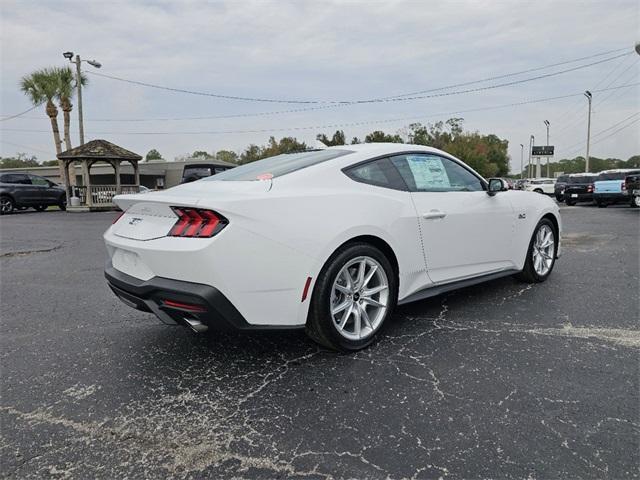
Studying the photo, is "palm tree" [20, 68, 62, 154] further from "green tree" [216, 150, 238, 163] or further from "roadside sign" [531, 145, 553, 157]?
"roadside sign" [531, 145, 553, 157]

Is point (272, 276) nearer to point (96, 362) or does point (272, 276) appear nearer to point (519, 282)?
point (96, 362)

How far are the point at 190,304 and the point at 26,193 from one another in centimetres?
2093

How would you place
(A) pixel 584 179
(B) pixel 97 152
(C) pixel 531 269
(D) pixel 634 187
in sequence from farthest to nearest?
1. (A) pixel 584 179
2. (B) pixel 97 152
3. (D) pixel 634 187
4. (C) pixel 531 269

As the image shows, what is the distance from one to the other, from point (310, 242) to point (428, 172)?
1566 millimetres

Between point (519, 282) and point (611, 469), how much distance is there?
335cm

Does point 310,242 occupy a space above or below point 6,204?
below

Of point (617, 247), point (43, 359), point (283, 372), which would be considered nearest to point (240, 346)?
point (283, 372)

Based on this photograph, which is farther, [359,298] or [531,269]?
[531,269]

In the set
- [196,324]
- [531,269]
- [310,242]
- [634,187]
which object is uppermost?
[634,187]

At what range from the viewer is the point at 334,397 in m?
2.63

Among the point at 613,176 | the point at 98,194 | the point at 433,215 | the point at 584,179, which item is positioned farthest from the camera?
the point at 584,179

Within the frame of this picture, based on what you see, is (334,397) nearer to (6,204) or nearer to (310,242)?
(310,242)

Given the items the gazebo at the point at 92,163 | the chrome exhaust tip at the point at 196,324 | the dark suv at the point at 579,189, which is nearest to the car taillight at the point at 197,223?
the chrome exhaust tip at the point at 196,324

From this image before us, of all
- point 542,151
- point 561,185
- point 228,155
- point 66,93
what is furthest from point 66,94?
point 542,151
